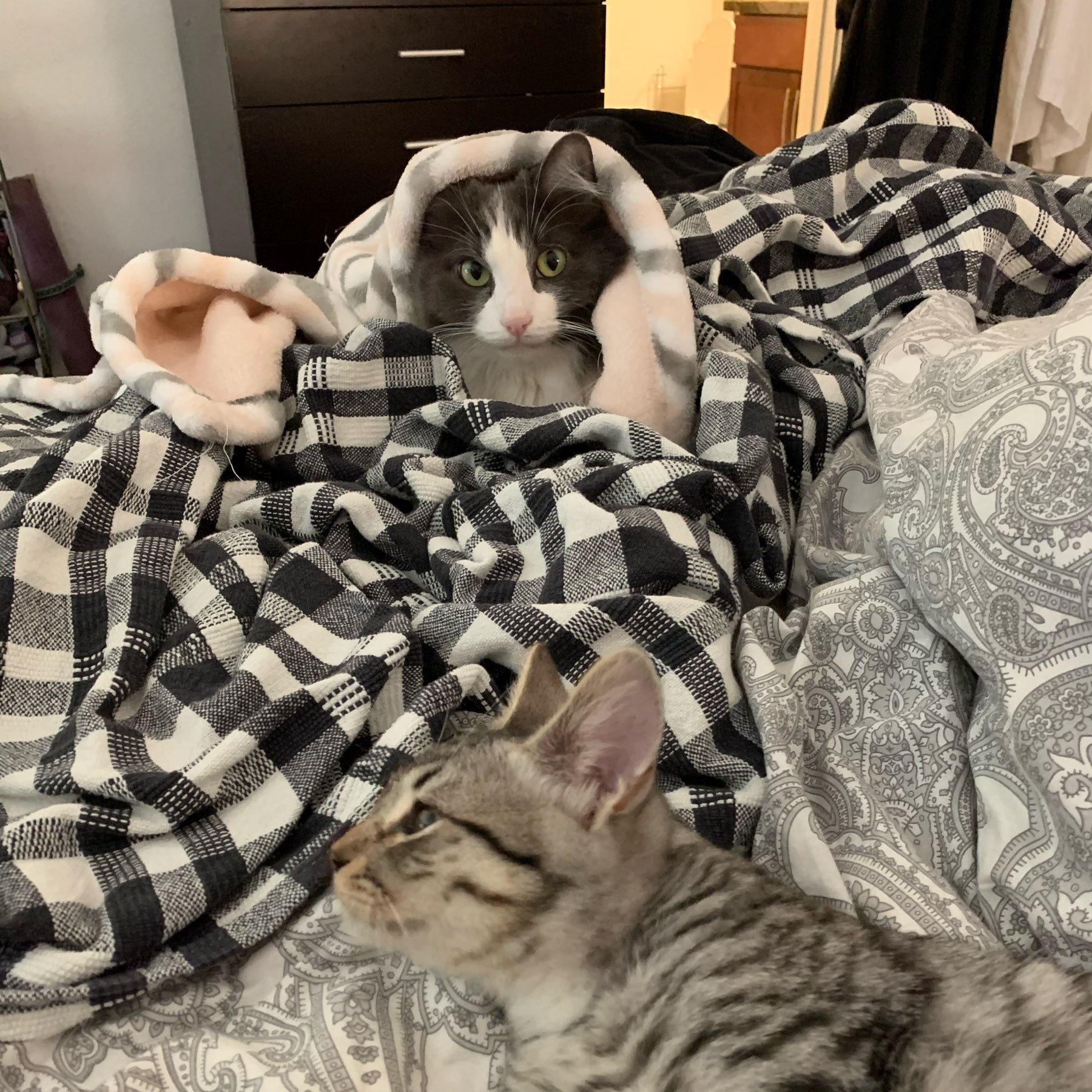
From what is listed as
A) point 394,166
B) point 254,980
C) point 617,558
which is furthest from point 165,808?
point 394,166

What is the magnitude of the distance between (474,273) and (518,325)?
132mm

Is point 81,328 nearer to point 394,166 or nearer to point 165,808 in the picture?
point 394,166

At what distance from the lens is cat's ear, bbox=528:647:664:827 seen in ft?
2.05

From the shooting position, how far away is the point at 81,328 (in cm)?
276

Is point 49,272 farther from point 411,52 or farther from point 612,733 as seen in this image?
point 612,733

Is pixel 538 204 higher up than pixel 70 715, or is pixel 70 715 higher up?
pixel 538 204

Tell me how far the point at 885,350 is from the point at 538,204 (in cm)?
52

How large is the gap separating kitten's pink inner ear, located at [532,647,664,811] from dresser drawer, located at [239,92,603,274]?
2.35 metres

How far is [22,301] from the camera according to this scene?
2.59 metres

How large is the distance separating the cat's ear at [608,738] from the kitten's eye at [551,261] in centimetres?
84

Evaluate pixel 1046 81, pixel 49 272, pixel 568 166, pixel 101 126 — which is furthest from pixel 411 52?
pixel 1046 81

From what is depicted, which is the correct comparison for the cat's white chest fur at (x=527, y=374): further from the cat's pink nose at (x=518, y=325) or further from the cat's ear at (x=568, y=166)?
the cat's ear at (x=568, y=166)

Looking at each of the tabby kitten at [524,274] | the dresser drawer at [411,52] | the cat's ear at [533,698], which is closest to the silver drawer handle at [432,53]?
the dresser drawer at [411,52]

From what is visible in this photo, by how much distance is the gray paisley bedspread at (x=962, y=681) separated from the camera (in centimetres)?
70
